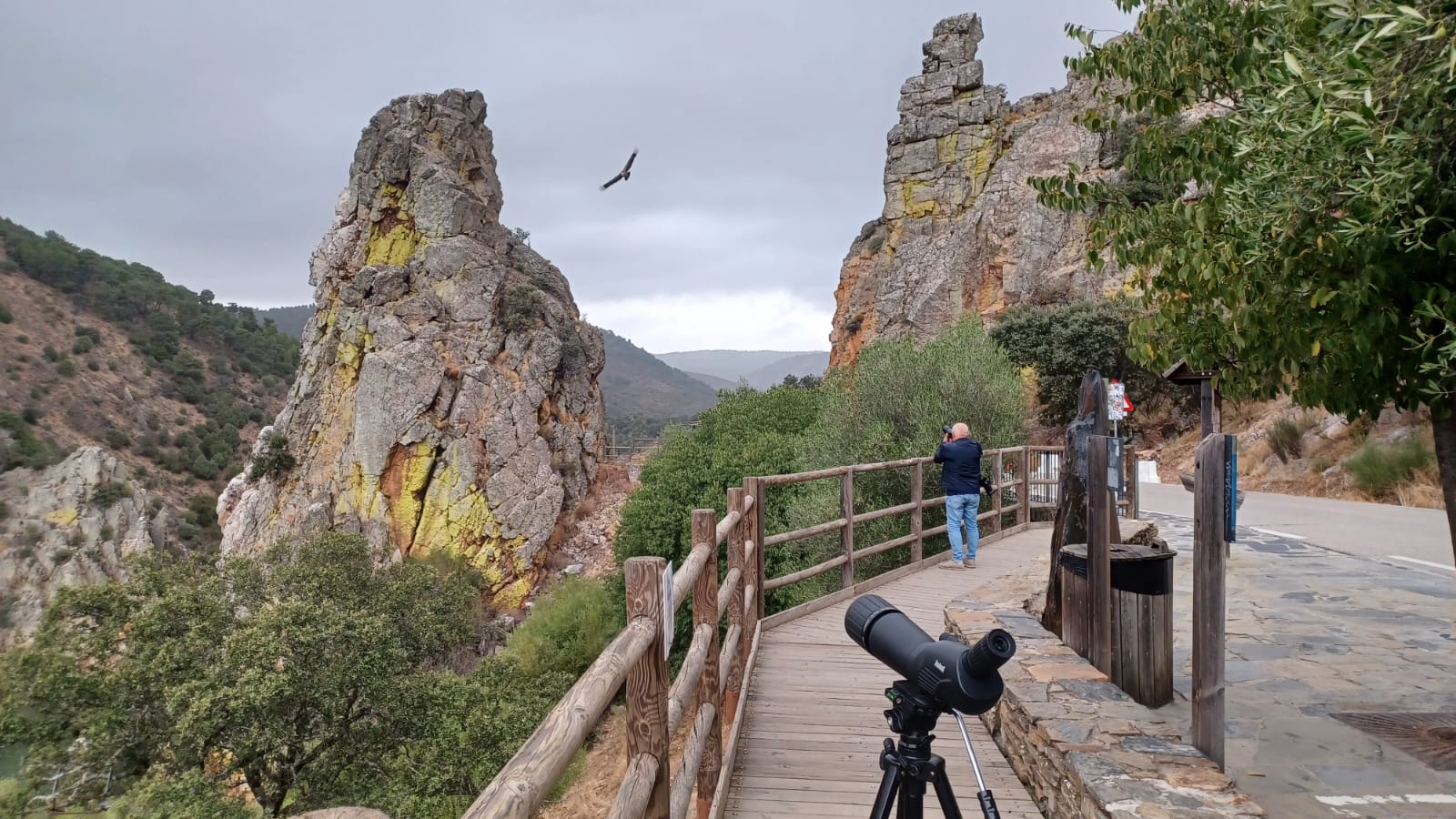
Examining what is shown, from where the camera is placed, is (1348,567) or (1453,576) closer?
(1453,576)

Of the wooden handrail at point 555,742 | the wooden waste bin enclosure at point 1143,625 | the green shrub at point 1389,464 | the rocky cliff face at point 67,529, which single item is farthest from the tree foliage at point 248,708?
the rocky cliff face at point 67,529

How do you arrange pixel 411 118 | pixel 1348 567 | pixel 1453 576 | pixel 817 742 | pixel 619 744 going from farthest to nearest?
pixel 411 118 → pixel 619 744 → pixel 1348 567 → pixel 1453 576 → pixel 817 742

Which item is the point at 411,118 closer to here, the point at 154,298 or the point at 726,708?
the point at 726,708

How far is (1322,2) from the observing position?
2.23 m

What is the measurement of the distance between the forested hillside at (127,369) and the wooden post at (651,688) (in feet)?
208

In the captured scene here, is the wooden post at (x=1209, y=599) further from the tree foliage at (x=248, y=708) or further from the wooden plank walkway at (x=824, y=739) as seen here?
the tree foliage at (x=248, y=708)

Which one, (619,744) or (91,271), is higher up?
(91,271)

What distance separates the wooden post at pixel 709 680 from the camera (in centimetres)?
330

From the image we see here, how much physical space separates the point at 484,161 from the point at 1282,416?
37.7m

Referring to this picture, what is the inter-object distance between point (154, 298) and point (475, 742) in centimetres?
8186

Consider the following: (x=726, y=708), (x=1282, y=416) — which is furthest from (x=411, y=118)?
(x=726, y=708)

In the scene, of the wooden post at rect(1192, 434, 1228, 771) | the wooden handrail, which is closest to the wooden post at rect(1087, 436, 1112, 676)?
the wooden post at rect(1192, 434, 1228, 771)

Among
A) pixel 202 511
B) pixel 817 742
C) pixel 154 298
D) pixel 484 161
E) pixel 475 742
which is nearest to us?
pixel 817 742

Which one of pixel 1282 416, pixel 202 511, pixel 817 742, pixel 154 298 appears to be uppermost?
pixel 154 298
